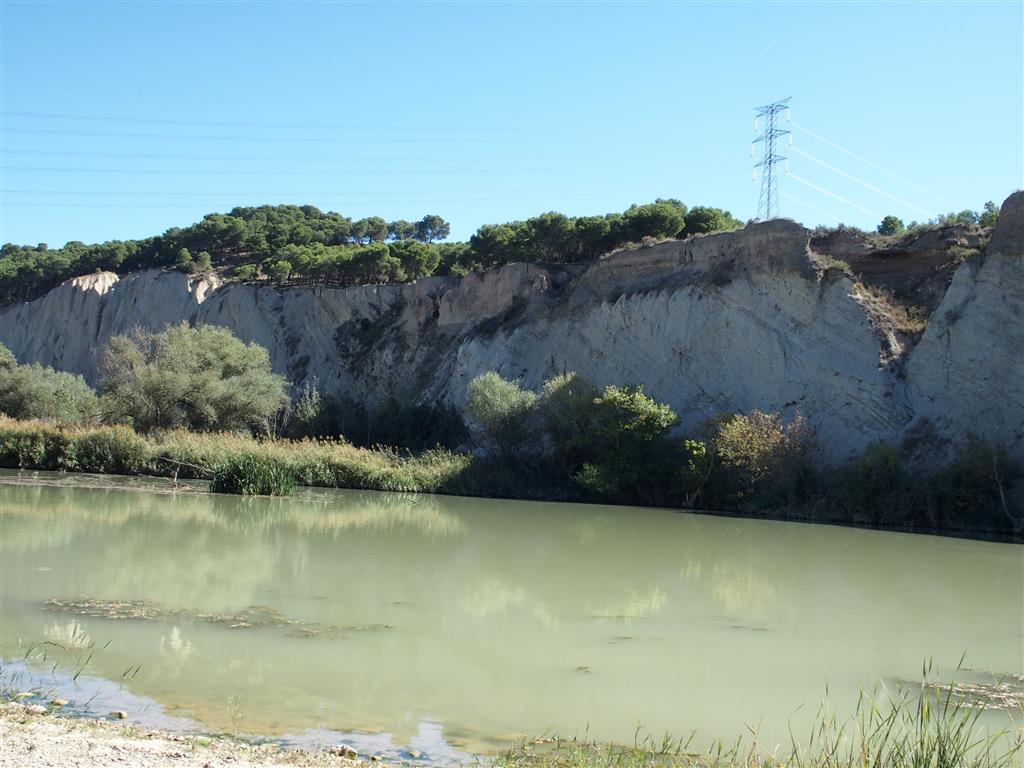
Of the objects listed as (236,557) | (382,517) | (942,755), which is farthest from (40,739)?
(382,517)

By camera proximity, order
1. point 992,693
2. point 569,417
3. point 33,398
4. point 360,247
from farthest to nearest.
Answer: point 360,247 < point 33,398 < point 569,417 < point 992,693

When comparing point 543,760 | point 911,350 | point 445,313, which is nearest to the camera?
point 543,760

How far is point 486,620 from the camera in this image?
35.4ft

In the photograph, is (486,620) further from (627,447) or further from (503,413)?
(503,413)

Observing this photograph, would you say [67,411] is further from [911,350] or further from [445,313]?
[911,350]

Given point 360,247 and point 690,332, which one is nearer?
point 690,332

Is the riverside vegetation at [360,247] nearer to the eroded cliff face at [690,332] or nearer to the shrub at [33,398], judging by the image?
the eroded cliff face at [690,332]

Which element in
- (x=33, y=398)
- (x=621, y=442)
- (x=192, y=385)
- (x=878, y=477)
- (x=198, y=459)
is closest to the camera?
(x=878, y=477)

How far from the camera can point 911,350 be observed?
27031mm

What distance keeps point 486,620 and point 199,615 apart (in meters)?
3.05

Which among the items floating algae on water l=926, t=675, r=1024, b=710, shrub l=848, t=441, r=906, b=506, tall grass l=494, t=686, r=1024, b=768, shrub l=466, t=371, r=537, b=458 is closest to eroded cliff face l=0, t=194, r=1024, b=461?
shrub l=848, t=441, r=906, b=506

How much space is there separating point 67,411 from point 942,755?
3664 centimetres

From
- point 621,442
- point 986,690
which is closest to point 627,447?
point 621,442

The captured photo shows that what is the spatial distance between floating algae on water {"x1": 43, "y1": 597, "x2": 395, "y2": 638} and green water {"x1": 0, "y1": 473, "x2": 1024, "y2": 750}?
64 mm
